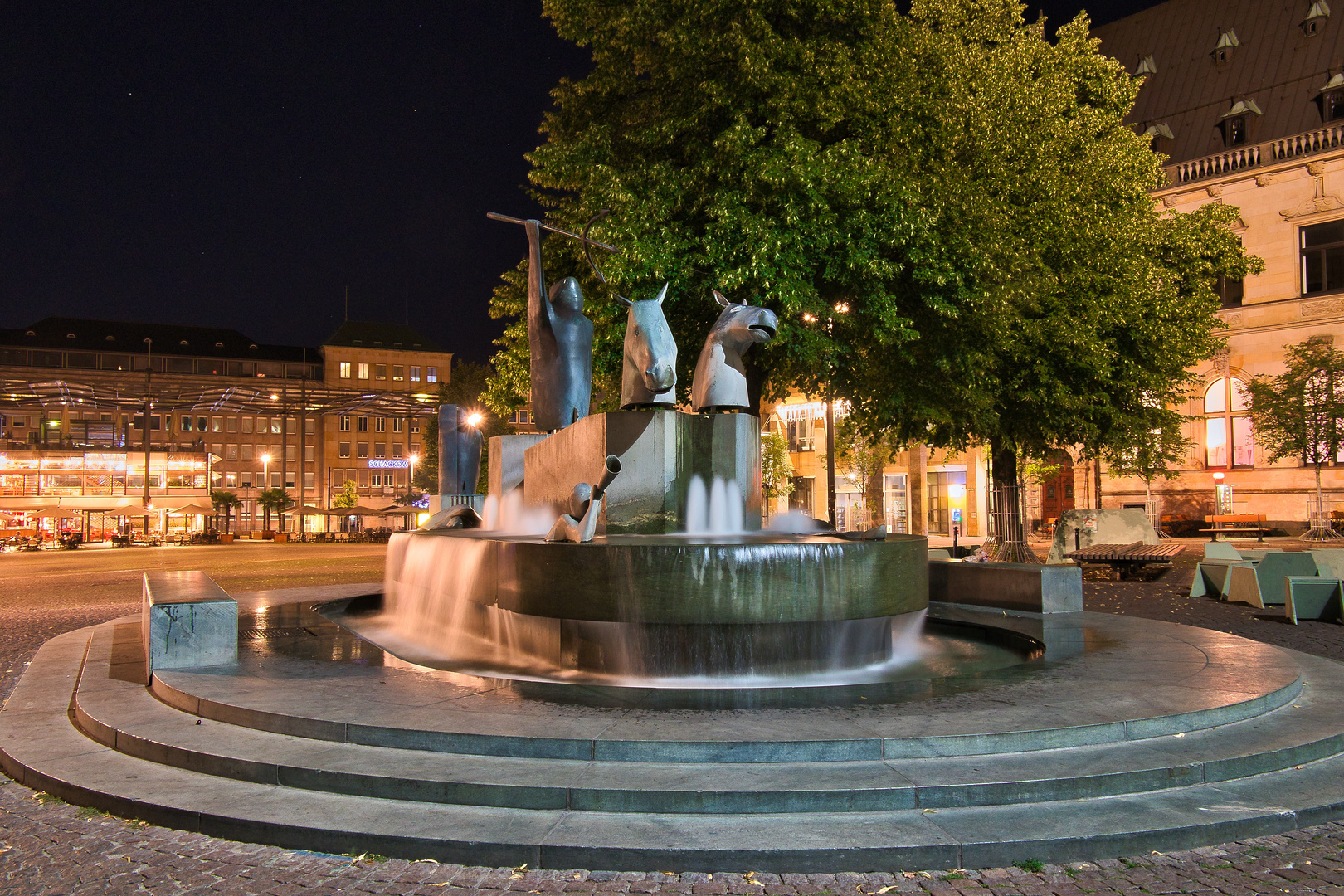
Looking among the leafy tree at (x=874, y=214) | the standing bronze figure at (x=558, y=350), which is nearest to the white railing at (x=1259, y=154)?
the leafy tree at (x=874, y=214)

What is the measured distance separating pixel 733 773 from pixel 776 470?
1616 inches

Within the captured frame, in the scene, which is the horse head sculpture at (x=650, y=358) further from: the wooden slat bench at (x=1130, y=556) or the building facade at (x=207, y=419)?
the building facade at (x=207, y=419)

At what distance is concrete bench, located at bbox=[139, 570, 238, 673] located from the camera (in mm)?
7629

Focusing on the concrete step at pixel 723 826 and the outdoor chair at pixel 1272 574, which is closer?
the concrete step at pixel 723 826

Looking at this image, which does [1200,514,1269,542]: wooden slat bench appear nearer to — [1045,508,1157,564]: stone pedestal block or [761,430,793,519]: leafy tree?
[1045,508,1157,564]: stone pedestal block

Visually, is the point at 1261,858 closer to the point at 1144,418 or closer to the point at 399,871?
the point at 399,871

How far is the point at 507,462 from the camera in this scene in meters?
13.8

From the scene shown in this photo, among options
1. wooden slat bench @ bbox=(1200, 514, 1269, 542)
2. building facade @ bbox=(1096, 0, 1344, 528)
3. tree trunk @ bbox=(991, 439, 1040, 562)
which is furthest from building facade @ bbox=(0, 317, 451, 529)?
building facade @ bbox=(1096, 0, 1344, 528)

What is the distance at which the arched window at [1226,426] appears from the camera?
43.5 m

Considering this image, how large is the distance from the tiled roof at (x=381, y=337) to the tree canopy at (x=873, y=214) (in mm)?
91782

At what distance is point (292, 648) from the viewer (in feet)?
29.1

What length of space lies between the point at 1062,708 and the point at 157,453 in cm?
8077

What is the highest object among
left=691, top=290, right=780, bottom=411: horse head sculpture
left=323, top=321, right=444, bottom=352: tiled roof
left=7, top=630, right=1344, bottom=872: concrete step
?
left=323, top=321, right=444, bottom=352: tiled roof

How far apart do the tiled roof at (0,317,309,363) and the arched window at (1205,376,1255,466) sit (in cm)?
9457
